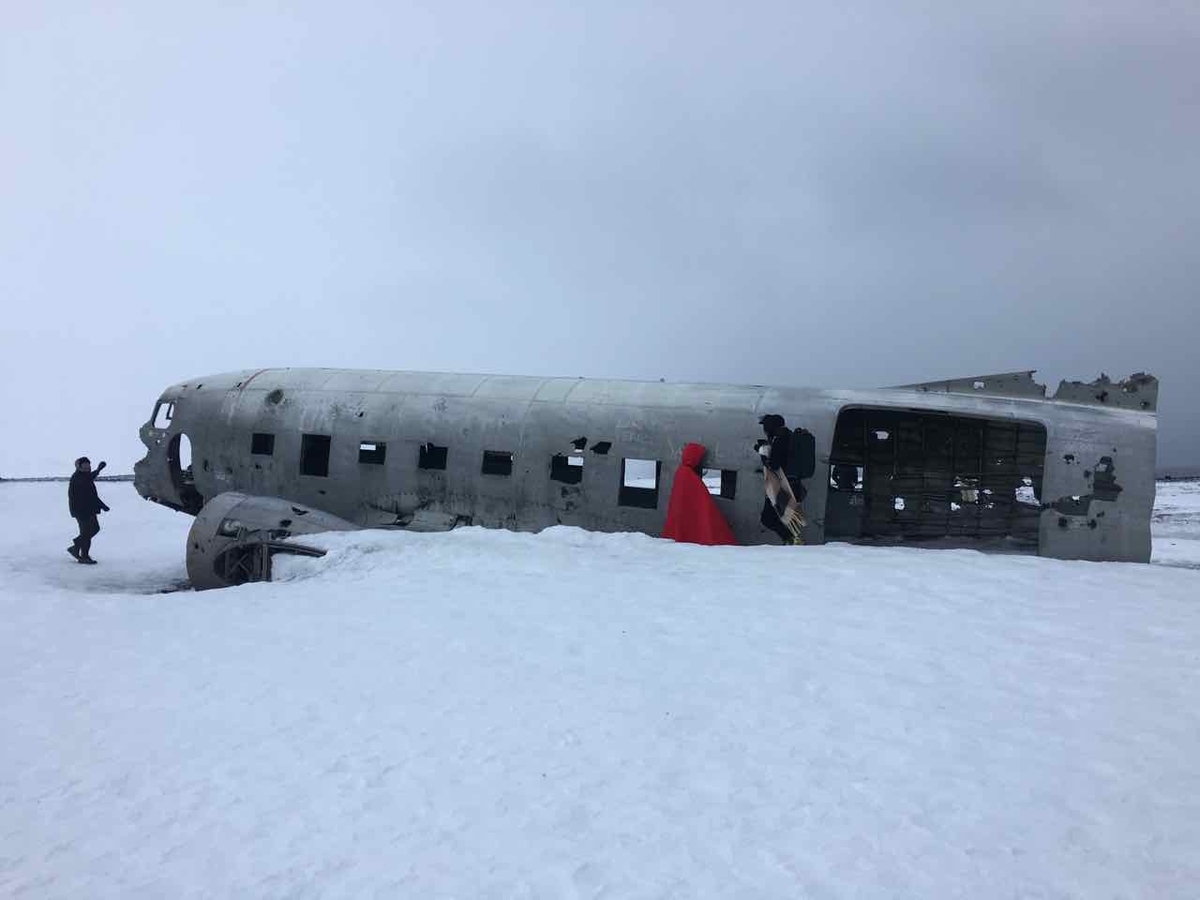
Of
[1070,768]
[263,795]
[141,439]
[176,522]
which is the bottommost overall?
[176,522]

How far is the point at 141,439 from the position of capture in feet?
56.4

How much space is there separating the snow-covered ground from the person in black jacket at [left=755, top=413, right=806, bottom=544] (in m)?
2.49

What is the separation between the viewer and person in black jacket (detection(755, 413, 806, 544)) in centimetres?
1294

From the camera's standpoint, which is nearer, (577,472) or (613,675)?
(613,675)

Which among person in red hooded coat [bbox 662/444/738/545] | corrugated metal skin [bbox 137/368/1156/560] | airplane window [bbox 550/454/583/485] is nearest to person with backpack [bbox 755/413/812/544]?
corrugated metal skin [bbox 137/368/1156/560]

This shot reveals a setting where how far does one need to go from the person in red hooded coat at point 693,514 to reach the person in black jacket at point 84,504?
13.7m

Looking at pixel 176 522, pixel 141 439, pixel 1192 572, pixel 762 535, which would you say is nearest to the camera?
pixel 1192 572

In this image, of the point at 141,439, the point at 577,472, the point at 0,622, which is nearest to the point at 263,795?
the point at 0,622

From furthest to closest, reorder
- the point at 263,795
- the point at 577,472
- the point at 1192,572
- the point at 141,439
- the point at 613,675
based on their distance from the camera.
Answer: the point at 141,439 → the point at 577,472 → the point at 1192,572 → the point at 613,675 → the point at 263,795

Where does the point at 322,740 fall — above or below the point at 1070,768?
below

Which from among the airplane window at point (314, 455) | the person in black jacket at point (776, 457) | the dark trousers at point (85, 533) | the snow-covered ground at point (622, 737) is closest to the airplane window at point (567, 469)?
the person in black jacket at point (776, 457)

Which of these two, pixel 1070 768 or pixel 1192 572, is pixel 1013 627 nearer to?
pixel 1070 768

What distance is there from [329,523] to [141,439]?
20.9 ft

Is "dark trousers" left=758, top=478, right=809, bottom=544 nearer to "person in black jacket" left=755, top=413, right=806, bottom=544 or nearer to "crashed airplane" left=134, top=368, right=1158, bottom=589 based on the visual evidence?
"person in black jacket" left=755, top=413, right=806, bottom=544
